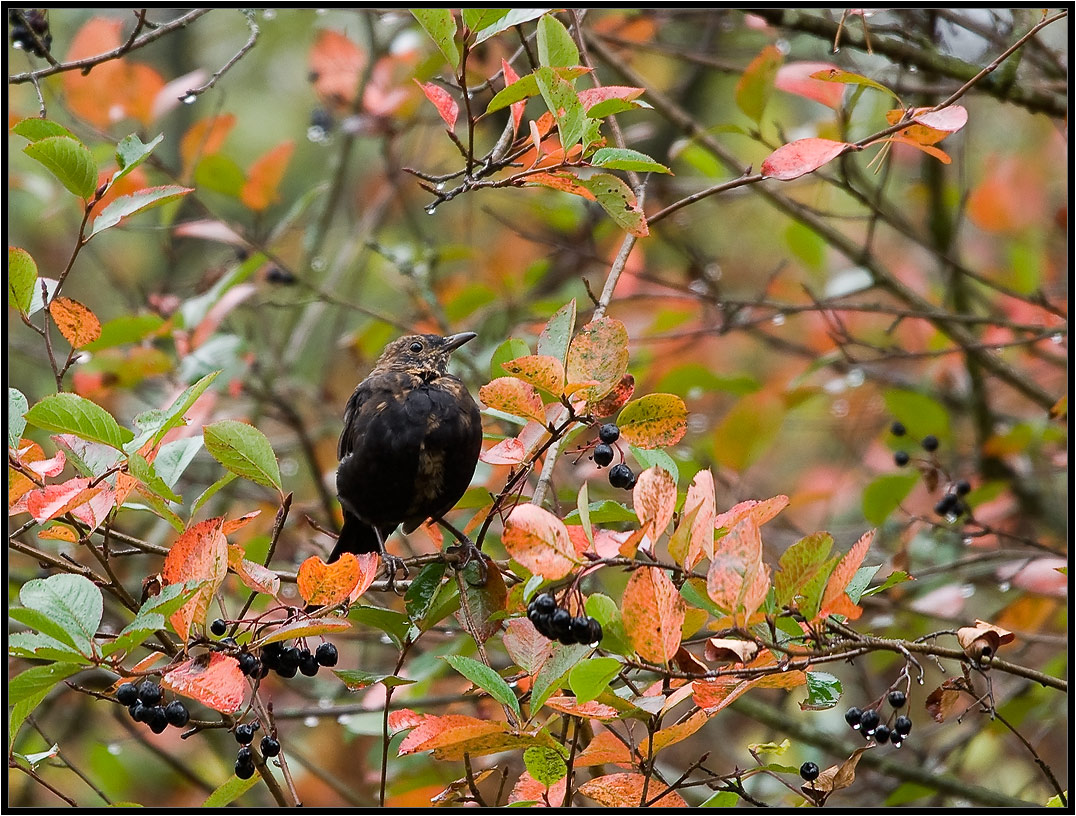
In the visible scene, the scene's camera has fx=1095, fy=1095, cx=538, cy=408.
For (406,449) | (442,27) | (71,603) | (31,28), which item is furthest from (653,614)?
(31,28)

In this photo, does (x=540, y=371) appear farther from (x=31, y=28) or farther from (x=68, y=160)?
(x=31, y=28)

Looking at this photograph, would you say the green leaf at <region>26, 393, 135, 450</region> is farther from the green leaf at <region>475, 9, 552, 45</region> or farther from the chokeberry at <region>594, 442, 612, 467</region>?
the green leaf at <region>475, 9, 552, 45</region>

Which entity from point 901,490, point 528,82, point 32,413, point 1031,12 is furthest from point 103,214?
point 1031,12

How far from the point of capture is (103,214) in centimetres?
230

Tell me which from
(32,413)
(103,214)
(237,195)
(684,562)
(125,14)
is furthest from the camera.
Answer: (125,14)

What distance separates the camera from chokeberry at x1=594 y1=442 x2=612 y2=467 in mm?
2162

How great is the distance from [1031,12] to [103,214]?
3279 mm

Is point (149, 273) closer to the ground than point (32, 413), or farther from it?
closer to the ground

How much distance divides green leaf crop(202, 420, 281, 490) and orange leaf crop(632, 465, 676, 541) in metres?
0.78

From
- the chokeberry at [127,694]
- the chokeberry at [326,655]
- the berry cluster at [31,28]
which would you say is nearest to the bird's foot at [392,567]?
the chokeberry at [326,655]

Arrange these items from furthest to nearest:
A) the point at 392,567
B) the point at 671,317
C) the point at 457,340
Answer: the point at 671,317 < the point at 457,340 < the point at 392,567

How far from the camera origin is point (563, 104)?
2018mm

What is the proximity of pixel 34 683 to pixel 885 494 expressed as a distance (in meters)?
2.92

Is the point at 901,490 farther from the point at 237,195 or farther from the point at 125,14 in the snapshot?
the point at 125,14
